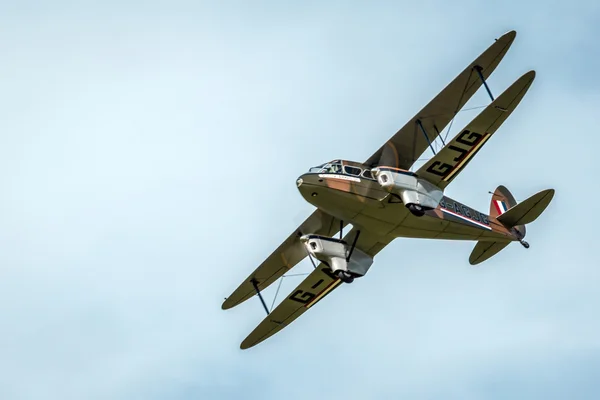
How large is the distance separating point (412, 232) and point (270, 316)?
28.3 ft

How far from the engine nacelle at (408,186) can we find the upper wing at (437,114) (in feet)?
5.68

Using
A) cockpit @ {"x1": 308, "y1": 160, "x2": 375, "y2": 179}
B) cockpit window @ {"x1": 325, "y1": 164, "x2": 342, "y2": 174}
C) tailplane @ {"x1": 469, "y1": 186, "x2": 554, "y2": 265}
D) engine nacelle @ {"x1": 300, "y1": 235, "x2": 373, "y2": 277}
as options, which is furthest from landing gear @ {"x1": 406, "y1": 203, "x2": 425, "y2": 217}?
tailplane @ {"x1": 469, "y1": 186, "x2": 554, "y2": 265}

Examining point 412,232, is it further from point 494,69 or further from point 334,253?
point 494,69

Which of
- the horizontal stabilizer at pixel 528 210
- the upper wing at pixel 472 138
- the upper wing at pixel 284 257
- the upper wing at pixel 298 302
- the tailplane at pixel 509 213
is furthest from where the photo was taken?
the upper wing at pixel 298 302

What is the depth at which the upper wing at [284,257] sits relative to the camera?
1941 inches

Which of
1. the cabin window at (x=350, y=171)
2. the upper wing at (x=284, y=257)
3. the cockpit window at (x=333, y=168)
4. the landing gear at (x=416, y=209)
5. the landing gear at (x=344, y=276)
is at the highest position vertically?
the upper wing at (x=284, y=257)

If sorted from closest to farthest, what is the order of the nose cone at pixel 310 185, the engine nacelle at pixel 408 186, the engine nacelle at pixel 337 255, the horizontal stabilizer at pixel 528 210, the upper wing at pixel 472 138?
the upper wing at pixel 472 138
the engine nacelle at pixel 408 186
the nose cone at pixel 310 185
the engine nacelle at pixel 337 255
the horizontal stabilizer at pixel 528 210

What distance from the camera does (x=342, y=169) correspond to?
45.2 m

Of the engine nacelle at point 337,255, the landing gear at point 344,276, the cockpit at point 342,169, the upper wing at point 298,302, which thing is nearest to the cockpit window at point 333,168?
the cockpit at point 342,169

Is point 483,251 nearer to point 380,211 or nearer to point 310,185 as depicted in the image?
point 380,211

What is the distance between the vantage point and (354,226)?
48094 millimetres

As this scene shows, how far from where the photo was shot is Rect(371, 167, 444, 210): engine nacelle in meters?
44.3

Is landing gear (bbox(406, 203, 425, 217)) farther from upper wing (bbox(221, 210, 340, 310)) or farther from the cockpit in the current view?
upper wing (bbox(221, 210, 340, 310))

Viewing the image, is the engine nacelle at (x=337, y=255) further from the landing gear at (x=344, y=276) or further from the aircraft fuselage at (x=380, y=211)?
the aircraft fuselage at (x=380, y=211)
